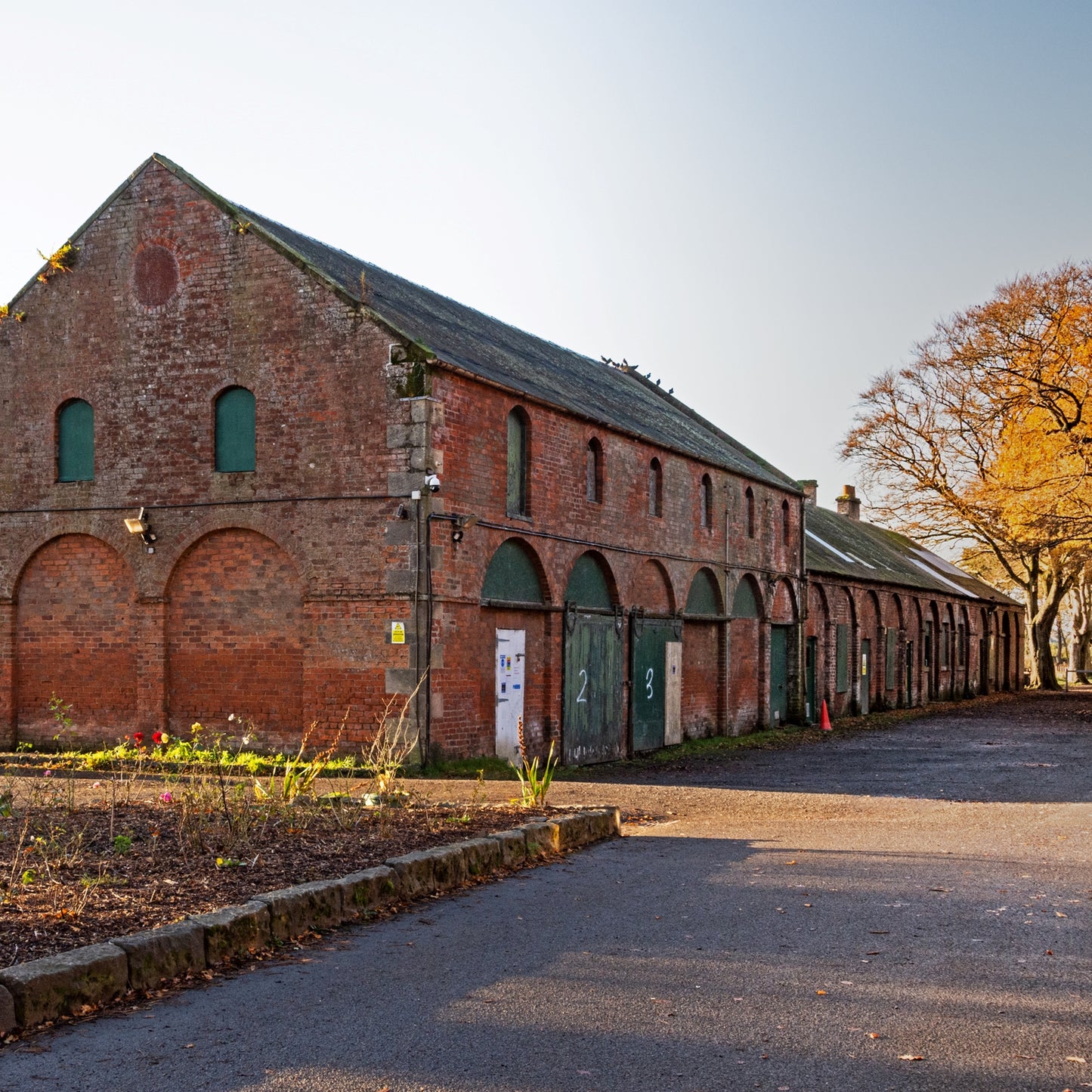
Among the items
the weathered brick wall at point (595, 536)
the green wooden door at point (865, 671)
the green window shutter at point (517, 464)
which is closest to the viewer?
the weathered brick wall at point (595, 536)

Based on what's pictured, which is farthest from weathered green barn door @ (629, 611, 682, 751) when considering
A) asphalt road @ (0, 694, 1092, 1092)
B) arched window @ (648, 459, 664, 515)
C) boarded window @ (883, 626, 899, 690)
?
boarded window @ (883, 626, 899, 690)

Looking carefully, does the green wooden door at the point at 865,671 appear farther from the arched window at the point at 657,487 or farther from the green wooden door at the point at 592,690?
the green wooden door at the point at 592,690

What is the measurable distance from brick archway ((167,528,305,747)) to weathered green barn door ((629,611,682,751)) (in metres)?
6.95

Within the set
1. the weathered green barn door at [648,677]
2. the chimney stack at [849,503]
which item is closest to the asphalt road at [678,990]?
the weathered green barn door at [648,677]

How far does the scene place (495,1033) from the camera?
5.85 meters

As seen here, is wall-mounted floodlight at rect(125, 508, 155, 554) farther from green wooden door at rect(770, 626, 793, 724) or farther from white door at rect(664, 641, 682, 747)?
green wooden door at rect(770, 626, 793, 724)

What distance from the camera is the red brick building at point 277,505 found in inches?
698

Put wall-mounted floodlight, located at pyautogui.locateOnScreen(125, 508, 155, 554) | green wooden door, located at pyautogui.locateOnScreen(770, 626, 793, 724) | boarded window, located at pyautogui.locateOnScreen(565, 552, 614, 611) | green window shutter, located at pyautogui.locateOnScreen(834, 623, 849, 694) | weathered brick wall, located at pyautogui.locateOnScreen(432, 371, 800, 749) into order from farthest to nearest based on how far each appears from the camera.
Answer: green window shutter, located at pyautogui.locateOnScreen(834, 623, 849, 694) < green wooden door, located at pyautogui.locateOnScreen(770, 626, 793, 724) < boarded window, located at pyautogui.locateOnScreen(565, 552, 614, 611) < wall-mounted floodlight, located at pyautogui.locateOnScreen(125, 508, 155, 554) < weathered brick wall, located at pyautogui.locateOnScreen(432, 371, 800, 749)

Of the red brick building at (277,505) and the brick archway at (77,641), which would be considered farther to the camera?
the brick archway at (77,641)

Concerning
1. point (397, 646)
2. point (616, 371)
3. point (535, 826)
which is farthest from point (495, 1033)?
point (616, 371)

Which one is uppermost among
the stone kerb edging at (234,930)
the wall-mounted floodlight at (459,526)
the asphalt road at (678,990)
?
the wall-mounted floodlight at (459,526)

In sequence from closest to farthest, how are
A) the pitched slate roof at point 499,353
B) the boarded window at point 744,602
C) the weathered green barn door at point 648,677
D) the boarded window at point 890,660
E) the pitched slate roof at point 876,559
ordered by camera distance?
the pitched slate roof at point 499,353
the weathered green barn door at point 648,677
the boarded window at point 744,602
the pitched slate roof at point 876,559
the boarded window at point 890,660

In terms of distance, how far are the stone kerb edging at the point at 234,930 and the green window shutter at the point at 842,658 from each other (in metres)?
26.7

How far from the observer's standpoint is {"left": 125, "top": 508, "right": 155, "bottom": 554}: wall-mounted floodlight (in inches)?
751
